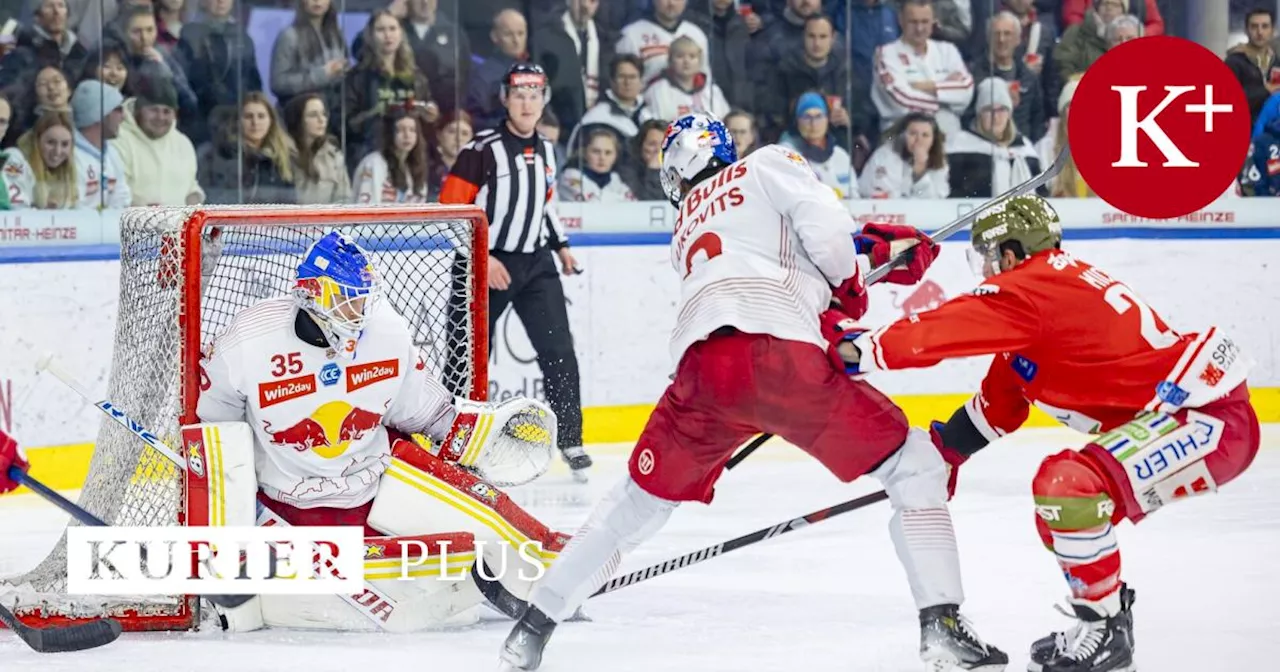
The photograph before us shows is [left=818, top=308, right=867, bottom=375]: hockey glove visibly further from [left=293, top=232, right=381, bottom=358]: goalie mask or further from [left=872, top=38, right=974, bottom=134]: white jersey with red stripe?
[left=872, top=38, right=974, bottom=134]: white jersey with red stripe

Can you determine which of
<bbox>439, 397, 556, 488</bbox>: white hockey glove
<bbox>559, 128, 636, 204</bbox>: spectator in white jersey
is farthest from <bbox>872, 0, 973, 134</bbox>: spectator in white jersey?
<bbox>439, 397, 556, 488</bbox>: white hockey glove

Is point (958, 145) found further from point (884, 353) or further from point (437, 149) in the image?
point (884, 353)

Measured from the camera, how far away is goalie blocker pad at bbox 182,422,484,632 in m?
3.43

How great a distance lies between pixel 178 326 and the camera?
3.57m

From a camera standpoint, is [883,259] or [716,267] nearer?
[716,267]

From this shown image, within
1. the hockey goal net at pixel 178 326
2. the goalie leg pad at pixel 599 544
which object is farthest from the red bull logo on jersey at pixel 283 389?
the goalie leg pad at pixel 599 544

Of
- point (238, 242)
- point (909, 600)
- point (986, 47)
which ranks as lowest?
point (909, 600)

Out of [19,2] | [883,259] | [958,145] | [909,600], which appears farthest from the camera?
[958,145]

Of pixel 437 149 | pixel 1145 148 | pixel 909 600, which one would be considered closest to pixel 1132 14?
pixel 1145 148

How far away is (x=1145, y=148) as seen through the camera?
7.27m

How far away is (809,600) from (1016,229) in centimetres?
107

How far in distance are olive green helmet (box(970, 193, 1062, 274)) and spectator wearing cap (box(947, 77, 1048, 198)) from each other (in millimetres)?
3894

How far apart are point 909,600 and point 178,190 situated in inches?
128

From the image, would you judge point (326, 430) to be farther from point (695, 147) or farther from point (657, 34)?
point (657, 34)
